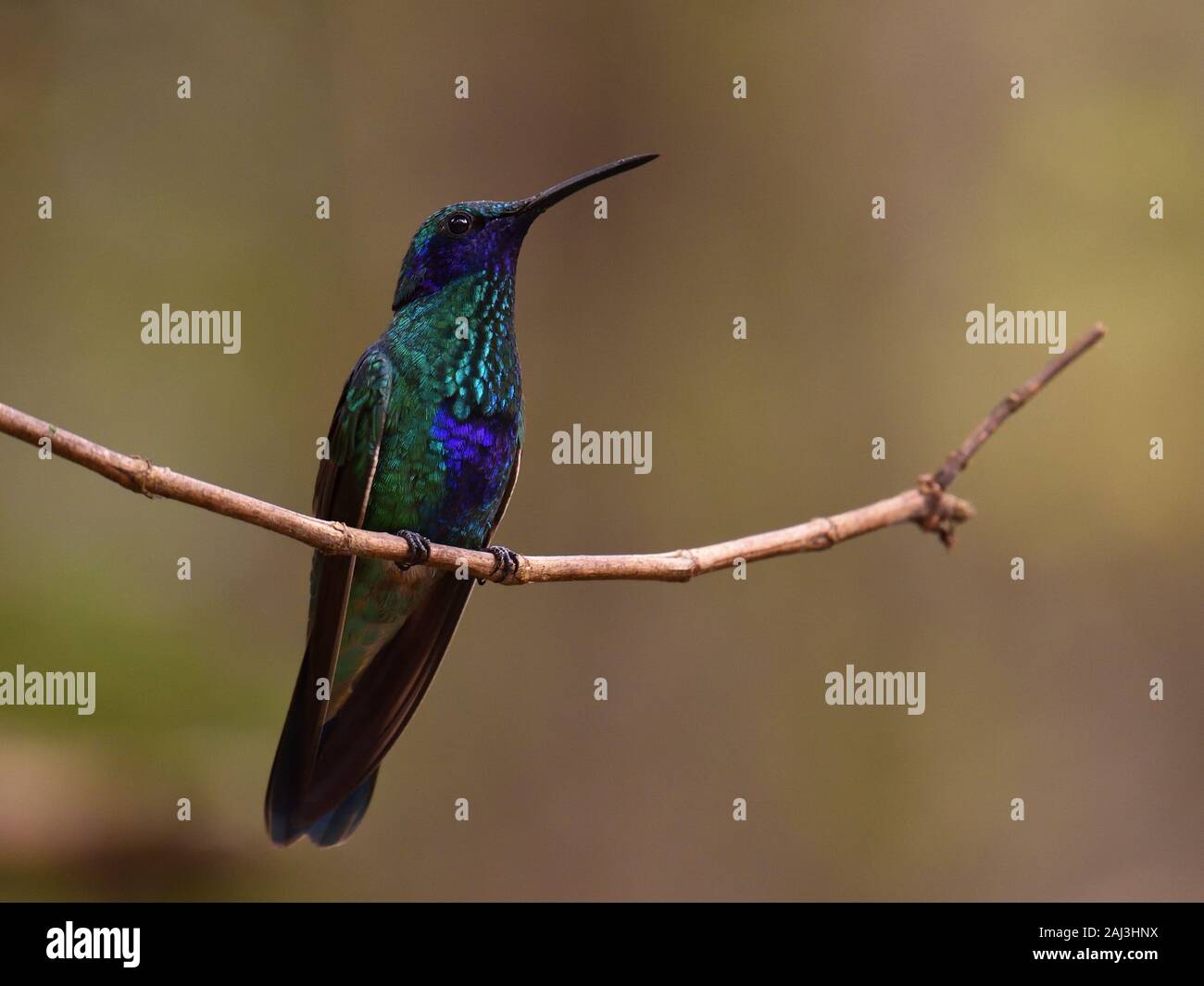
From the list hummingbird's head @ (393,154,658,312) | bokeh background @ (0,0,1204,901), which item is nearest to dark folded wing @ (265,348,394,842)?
hummingbird's head @ (393,154,658,312)

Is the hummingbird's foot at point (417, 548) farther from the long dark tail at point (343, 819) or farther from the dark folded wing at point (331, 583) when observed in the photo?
the long dark tail at point (343, 819)

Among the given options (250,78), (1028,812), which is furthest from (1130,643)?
(250,78)

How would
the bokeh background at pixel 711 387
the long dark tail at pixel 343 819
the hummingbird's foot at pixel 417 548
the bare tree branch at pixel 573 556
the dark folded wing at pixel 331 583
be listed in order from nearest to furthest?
the bare tree branch at pixel 573 556 < the hummingbird's foot at pixel 417 548 < the dark folded wing at pixel 331 583 < the long dark tail at pixel 343 819 < the bokeh background at pixel 711 387

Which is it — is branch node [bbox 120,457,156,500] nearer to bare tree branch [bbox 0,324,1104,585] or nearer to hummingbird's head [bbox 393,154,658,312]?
bare tree branch [bbox 0,324,1104,585]

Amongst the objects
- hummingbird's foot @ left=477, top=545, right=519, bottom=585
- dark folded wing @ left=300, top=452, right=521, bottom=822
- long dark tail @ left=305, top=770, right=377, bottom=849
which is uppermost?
hummingbird's foot @ left=477, top=545, right=519, bottom=585

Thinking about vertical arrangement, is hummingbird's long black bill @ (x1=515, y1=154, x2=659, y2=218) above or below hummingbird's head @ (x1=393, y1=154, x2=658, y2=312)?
above

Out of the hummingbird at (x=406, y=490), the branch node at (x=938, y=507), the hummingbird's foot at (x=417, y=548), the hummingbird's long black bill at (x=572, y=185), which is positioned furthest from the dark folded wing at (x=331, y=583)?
the branch node at (x=938, y=507)

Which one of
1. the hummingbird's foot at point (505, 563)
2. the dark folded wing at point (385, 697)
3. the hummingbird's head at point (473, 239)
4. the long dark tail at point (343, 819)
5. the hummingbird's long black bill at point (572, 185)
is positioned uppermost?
the hummingbird's long black bill at point (572, 185)
